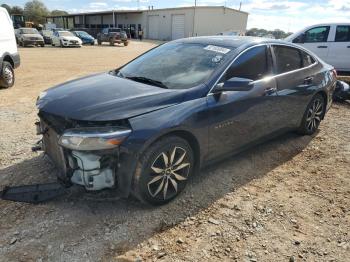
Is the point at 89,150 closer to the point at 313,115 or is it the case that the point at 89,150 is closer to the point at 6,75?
the point at 313,115

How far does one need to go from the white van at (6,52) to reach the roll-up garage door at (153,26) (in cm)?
4800

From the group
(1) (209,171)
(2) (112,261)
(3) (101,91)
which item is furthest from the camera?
(1) (209,171)

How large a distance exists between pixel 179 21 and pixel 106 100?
5101 centimetres

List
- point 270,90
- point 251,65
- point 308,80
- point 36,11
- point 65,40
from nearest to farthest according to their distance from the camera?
point 251,65, point 270,90, point 308,80, point 65,40, point 36,11

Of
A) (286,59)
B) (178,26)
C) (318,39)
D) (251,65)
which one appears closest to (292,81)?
(286,59)

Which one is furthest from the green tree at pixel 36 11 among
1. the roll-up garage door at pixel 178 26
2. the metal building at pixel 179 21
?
the roll-up garage door at pixel 178 26

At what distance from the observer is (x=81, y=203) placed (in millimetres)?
3506

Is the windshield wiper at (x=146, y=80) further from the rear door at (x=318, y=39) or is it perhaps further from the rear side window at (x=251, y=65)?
the rear door at (x=318, y=39)

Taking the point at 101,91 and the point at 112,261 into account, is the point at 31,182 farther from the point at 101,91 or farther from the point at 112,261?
the point at 112,261

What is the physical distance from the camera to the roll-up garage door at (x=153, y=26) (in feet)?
183

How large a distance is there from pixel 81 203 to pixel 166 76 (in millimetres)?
1656

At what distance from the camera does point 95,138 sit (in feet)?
9.65

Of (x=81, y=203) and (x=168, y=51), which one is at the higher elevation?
(x=168, y=51)

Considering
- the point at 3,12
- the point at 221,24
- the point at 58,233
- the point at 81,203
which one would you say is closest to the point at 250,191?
the point at 81,203
